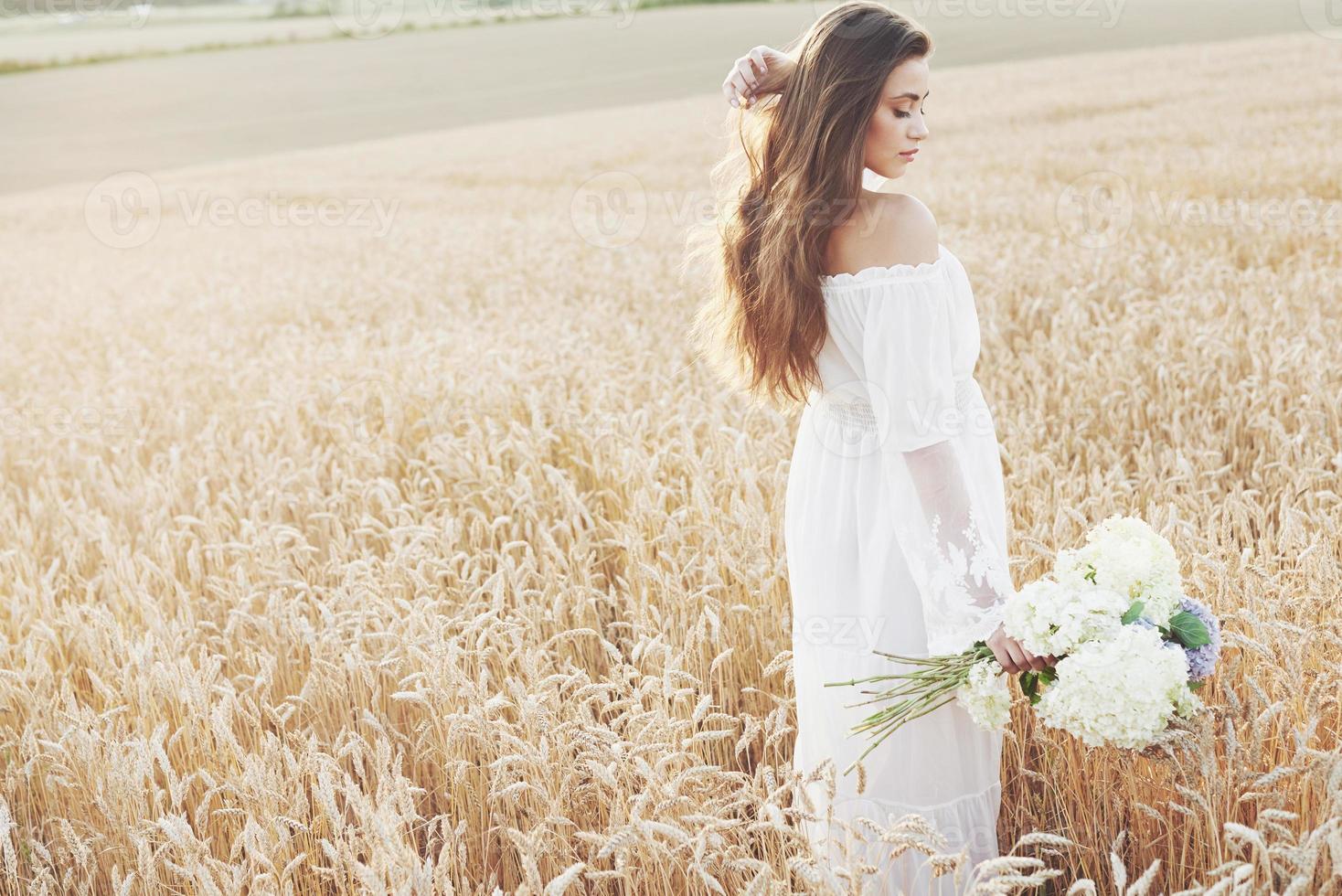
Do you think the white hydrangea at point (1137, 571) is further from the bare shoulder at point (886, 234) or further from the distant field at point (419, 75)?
the distant field at point (419, 75)

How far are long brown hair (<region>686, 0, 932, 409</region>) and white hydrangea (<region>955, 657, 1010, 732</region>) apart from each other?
0.70 m

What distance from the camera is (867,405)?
7.28ft

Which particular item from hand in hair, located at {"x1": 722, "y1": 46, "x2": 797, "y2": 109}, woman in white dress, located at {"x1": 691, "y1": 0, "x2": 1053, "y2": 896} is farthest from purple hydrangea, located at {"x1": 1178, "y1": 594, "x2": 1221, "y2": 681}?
hand in hair, located at {"x1": 722, "y1": 46, "x2": 797, "y2": 109}

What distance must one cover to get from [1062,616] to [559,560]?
1937 mm

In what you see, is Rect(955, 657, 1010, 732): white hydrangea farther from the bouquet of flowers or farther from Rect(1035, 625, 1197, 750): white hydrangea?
Rect(1035, 625, 1197, 750): white hydrangea

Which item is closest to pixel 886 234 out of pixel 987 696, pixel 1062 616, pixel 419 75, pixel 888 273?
pixel 888 273

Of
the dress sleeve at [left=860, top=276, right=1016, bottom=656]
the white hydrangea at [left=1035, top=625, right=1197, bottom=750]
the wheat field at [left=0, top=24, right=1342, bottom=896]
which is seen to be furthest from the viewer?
the wheat field at [left=0, top=24, right=1342, bottom=896]

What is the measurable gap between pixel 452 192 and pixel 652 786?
17264 millimetres

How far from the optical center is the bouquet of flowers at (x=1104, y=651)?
1811 millimetres

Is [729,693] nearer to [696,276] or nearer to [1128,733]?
[1128,733]

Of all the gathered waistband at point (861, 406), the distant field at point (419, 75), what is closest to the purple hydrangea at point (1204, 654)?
the gathered waistband at point (861, 406)

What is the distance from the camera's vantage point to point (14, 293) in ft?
39.2

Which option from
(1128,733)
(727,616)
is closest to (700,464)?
(727,616)

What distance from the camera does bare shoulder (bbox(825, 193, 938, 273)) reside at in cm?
203
